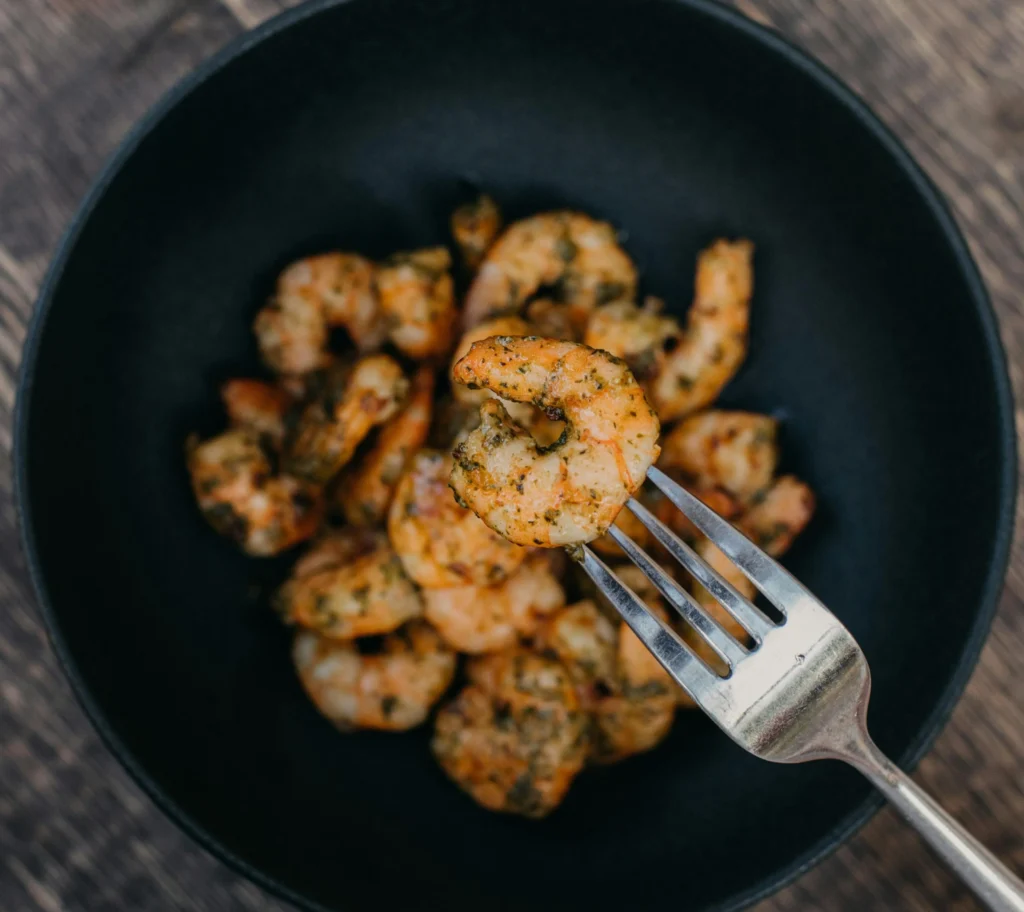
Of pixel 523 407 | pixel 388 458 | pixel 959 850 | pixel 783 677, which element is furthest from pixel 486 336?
pixel 959 850

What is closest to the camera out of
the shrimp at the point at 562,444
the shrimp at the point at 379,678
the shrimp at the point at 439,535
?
the shrimp at the point at 562,444

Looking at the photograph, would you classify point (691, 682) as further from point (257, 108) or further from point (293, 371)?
point (257, 108)

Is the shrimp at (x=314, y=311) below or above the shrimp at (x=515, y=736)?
above

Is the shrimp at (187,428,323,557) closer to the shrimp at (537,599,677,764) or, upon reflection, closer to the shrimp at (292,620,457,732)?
the shrimp at (292,620,457,732)

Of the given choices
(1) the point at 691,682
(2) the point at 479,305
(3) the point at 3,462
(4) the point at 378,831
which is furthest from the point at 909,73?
(3) the point at 3,462

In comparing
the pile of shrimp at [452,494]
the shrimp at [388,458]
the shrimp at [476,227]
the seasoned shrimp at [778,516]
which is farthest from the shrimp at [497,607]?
the shrimp at [476,227]

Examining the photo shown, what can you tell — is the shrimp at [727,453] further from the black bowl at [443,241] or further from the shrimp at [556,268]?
the shrimp at [556,268]

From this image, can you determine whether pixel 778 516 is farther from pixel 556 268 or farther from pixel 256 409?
pixel 256 409
